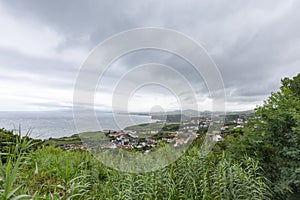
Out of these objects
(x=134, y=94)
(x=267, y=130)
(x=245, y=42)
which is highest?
(x=245, y=42)

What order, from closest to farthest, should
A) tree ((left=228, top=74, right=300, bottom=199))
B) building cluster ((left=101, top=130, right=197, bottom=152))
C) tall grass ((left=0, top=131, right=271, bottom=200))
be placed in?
tall grass ((left=0, top=131, right=271, bottom=200)) → tree ((left=228, top=74, right=300, bottom=199)) → building cluster ((left=101, top=130, right=197, bottom=152))

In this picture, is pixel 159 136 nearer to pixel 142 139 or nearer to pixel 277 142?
pixel 142 139

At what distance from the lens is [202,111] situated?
3.43 metres

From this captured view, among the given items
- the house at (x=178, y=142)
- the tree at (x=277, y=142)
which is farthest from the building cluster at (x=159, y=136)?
the tree at (x=277, y=142)

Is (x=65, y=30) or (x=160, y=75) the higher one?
(x=65, y=30)

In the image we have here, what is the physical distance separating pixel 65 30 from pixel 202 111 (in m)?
3.99

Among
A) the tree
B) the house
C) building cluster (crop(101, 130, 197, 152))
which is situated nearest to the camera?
the tree

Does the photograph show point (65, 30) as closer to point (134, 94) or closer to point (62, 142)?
point (134, 94)

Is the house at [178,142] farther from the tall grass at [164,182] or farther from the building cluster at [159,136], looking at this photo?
the tall grass at [164,182]

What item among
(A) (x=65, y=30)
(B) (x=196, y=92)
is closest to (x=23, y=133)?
(B) (x=196, y=92)

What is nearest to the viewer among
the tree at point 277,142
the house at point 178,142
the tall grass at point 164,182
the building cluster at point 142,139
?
the tall grass at point 164,182

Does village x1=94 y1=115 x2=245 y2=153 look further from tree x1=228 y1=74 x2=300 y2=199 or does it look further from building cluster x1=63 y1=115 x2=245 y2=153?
tree x1=228 y1=74 x2=300 y2=199

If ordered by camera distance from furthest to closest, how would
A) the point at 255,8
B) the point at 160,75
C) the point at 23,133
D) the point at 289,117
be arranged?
the point at 255,8, the point at 160,75, the point at 289,117, the point at 23,133

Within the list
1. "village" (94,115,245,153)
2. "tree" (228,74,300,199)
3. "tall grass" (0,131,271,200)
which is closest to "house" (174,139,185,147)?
"village" (94,115,245,153)
